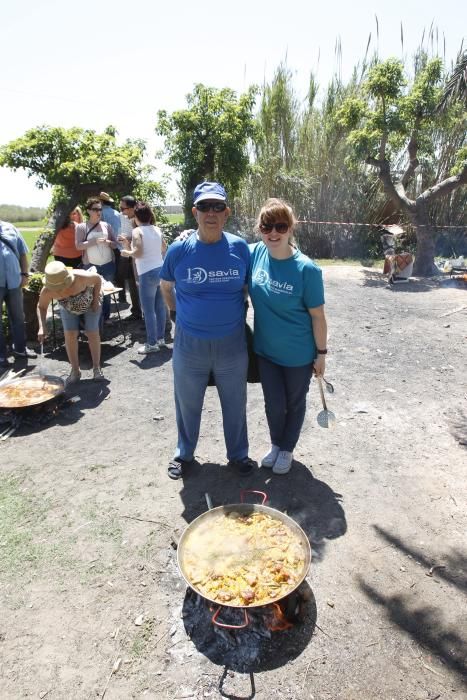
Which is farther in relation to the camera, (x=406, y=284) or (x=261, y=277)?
(x=406, y=284)

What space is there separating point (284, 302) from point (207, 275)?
0.56 meters

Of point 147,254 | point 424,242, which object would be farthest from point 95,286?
point 424,242

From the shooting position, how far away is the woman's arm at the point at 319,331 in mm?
3129

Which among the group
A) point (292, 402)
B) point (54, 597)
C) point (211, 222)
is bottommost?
point (54, 597)

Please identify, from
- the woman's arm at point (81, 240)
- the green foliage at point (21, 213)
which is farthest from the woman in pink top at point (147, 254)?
the green foliage at point (21, 213)

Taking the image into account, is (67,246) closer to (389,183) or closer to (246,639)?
(246,639)

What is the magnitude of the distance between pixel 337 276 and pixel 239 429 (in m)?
9.30

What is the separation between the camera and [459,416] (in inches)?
185

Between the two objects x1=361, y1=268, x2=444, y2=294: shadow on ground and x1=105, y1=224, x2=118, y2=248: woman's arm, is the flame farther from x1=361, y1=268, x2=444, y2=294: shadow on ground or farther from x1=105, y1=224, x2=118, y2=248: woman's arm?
x1=361, y1=268, x2=444, y2=294: shadow on ground

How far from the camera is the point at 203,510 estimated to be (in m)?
3.40

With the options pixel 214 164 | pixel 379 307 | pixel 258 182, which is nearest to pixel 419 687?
pixel 379 307

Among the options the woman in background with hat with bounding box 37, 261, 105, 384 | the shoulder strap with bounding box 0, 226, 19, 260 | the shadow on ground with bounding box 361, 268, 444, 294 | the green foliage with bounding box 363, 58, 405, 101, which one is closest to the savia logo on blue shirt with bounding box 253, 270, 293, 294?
the woman in background with hat with bounding box 37, 261, 105, 384

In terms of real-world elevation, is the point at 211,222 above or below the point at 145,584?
above

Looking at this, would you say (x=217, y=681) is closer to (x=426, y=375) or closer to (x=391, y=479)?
(x=391, y=479)
